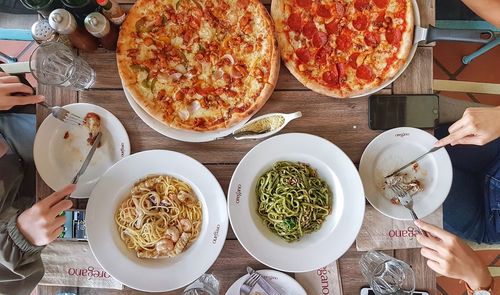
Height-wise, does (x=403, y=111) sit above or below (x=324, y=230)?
above

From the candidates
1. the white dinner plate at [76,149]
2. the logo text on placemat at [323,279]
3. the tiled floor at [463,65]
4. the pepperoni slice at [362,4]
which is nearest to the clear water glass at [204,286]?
the logo text on placemat at [323,279]

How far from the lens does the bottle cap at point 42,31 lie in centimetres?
188

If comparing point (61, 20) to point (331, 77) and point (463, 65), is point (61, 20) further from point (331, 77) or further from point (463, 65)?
point (463, 65)

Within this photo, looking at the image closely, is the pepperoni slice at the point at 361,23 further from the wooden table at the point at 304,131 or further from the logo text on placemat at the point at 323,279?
the logo text on placemat at the point at 323,279

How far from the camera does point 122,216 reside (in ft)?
6.36

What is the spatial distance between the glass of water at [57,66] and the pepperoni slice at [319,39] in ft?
3.15

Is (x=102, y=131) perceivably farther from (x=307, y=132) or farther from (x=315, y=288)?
(x=315, y=288)

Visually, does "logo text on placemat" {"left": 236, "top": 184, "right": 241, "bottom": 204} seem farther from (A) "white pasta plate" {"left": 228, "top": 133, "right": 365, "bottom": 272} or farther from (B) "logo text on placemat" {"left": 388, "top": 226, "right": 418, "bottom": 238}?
(B) "logo text on placemat" {"left": 388, "top": 226, "right": 418, "bottom": 238}

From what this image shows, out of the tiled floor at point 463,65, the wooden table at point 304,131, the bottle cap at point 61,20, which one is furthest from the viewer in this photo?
the tiled floor at point 463,65

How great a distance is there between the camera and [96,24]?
1.83m

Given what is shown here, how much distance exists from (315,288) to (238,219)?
44 centimetres

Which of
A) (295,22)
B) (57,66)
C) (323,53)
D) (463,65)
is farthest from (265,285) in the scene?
(463,65)

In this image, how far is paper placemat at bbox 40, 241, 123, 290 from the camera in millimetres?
1973

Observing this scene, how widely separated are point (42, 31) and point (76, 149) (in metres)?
0.49
